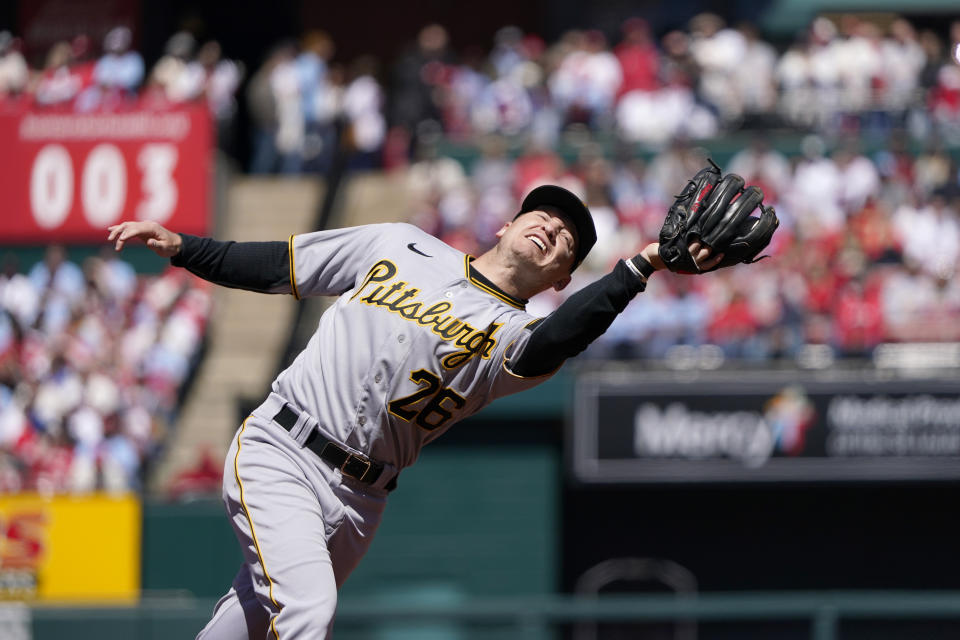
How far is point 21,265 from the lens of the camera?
14688 mm

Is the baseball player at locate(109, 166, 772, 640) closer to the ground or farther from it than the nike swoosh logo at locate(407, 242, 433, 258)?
closer to the ground

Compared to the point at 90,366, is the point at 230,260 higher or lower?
higher

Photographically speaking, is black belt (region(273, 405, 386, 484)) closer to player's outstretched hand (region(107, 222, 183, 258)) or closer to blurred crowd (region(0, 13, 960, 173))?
player's outstretched hand (region(107, 222, 183, 258))

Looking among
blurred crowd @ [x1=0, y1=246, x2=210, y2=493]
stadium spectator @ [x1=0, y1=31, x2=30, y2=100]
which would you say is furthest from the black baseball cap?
stadium spectator @ [x1=0, y1=31, x2=30, y2=100]

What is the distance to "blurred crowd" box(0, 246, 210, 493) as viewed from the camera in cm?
1174

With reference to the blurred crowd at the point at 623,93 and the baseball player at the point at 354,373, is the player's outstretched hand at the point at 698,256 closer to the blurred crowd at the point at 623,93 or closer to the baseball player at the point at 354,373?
the baseball player at the point at 354,373

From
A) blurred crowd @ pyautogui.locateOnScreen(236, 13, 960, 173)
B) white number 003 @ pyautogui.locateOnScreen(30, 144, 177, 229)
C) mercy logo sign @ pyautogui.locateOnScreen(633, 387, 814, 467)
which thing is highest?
blurred crowd @ pyautogui.locateOnScreen(236, 13, 960, 173)

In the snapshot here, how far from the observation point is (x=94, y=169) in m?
15.4

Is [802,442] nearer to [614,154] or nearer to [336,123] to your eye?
[614,154]

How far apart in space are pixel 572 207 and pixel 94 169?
39.3 feet

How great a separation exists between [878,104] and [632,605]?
7094mm

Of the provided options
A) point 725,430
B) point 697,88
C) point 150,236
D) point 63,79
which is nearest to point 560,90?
point 697,88

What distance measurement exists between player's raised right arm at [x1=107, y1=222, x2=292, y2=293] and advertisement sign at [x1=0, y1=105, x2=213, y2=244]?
10918 mm

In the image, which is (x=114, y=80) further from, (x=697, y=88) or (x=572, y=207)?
(x=572, y=207)
